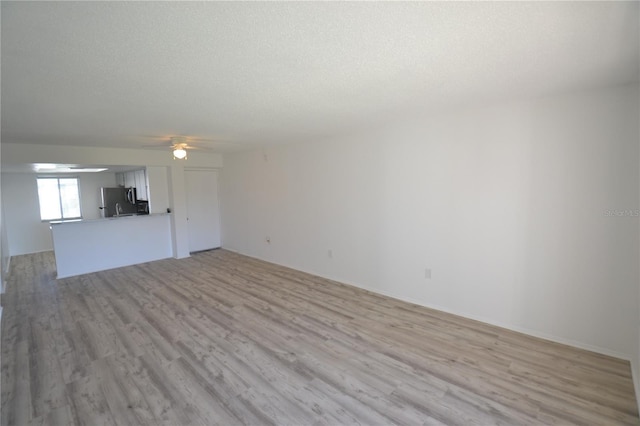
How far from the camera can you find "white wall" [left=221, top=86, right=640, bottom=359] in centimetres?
256

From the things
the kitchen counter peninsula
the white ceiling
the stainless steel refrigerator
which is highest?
the white ceiling

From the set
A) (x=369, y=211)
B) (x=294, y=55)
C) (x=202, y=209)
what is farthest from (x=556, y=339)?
(x=202, y=209)

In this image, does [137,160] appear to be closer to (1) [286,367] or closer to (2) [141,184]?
(2) [141,184]

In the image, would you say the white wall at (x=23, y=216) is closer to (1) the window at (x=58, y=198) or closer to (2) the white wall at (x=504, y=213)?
(1) the window at (x=58, y=198)

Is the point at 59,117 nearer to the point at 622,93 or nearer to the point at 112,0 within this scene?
the point at 112,0

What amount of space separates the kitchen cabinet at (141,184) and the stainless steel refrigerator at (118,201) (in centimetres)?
35

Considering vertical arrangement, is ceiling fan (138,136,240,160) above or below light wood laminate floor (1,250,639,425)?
above

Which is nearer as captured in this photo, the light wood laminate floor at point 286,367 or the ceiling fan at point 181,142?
the light wood laminate floor at point 286,367

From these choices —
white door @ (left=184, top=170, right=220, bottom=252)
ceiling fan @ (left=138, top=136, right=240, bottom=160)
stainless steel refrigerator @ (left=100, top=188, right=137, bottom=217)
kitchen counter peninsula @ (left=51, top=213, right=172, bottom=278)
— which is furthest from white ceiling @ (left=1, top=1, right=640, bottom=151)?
stainless steel refrigerator @ (left=100, top=188, right=137, bottom=217)

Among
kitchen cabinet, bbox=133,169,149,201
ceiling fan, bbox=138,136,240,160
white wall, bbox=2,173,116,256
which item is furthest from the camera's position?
white wall, bbox=2,173,116,256

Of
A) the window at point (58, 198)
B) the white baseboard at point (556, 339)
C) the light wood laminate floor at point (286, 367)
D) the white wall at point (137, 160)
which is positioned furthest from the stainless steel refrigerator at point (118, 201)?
the white baseboard at point (556, 339)

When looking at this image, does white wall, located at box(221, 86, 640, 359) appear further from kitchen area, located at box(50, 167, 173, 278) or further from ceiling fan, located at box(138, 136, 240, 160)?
kitchen area, located at box(50, 167, 173, 278)

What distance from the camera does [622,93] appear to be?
2.47m

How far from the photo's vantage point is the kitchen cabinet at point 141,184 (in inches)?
268
